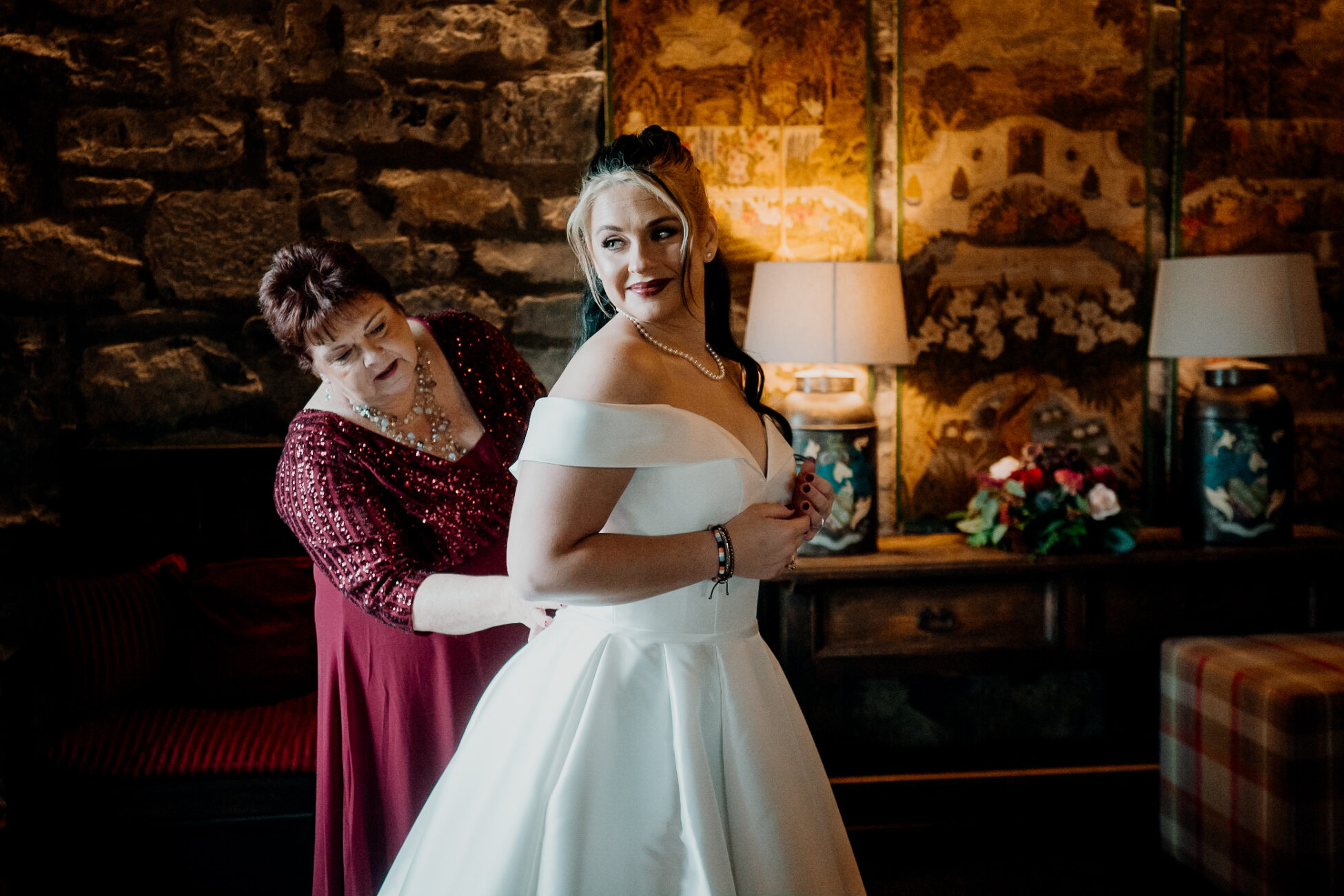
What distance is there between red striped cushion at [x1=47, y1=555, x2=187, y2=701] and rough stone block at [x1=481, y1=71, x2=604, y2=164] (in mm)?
1553

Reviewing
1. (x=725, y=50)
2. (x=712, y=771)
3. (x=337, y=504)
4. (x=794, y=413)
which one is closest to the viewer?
(x=712, y=771)

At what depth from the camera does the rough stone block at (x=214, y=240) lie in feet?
9.10

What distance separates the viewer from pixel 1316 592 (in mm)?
2787

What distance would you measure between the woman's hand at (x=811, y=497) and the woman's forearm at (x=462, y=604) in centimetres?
45

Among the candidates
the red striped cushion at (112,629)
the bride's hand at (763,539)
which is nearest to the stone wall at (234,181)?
the red striped cushion at (112,629)

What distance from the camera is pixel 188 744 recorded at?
7.14ft

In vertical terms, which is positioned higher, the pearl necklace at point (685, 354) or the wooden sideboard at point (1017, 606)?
the pearl necklace at point (685, 354)

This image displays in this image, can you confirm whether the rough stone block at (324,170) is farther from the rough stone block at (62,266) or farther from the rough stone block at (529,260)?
the rough stone block at (62,266)

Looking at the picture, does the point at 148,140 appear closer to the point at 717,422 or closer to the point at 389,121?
the point at 389,121

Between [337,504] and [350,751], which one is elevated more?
[337,504]

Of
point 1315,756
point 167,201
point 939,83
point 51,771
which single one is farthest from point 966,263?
point 51,771

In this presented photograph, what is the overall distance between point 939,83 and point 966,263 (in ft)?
1.87

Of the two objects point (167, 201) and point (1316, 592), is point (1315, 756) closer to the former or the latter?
point (1316, 592)

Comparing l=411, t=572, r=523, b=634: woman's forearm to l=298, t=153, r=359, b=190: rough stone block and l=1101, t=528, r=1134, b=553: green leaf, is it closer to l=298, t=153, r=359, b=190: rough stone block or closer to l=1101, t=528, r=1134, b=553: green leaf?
l=298, t=153, r=359, b=190: rough stone block
